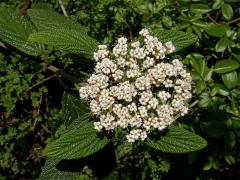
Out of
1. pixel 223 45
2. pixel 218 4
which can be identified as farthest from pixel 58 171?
pixel 218 4

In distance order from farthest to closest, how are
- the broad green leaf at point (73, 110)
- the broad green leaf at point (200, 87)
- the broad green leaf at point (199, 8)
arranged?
the broad green leaf at point (199, 8) → the broad green leaf at point (200, 87) → the broad green leaf at point (73, 110)

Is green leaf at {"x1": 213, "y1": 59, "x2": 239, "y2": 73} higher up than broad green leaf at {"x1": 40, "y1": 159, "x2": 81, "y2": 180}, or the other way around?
green leaf at {"x1": 213, "y1": 59, "x2": 239, "y2": 73}

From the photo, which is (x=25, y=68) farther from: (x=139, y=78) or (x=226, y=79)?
(x=139, y=78)

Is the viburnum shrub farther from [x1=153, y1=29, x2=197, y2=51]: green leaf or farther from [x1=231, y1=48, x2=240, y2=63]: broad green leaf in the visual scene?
[x1=231, y1=48, x2=240, y2=63]: broad green leaf

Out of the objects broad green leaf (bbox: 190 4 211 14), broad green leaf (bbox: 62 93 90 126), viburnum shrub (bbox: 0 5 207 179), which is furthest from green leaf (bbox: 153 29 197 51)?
broad green leaf (bbox: 190 4 211 14)

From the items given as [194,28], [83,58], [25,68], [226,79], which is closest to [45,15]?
[83,58]

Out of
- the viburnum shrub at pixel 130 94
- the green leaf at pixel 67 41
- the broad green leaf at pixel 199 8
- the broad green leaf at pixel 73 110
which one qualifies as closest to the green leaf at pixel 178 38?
the viburnum shrub at pixel 130 94

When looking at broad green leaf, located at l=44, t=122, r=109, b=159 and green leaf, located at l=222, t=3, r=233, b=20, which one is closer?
broad green leaf, located at l=44, t=122, r=109, b=159

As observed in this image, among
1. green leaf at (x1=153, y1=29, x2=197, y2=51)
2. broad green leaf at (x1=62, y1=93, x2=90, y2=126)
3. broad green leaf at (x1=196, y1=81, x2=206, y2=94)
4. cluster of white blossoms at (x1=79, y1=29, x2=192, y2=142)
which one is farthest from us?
broad green leaf at (x1=196, y1=81, x2=206, y2=94)

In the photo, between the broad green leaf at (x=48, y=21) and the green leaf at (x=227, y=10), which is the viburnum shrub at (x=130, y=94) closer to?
the broad green leaf at (x=48, y=21)
